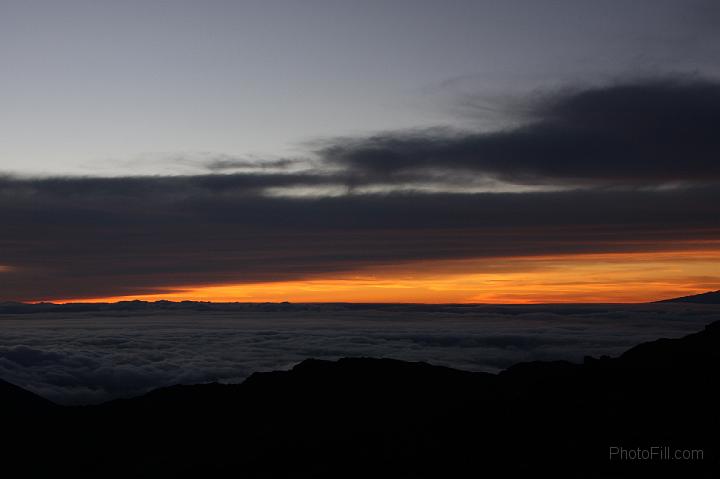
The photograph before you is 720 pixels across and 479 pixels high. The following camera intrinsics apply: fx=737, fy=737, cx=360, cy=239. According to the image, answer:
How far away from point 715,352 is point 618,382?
1885 centimetres

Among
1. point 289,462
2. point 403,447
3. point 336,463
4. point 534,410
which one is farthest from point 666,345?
point 289,462

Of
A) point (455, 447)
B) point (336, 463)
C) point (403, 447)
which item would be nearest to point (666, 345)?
point (455, 447)

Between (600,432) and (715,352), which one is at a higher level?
(715,352)

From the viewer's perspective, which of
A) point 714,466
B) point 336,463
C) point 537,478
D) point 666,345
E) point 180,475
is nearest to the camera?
point 714,466

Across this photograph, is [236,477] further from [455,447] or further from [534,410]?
[534,410]

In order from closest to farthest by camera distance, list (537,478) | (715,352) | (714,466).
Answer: (714,466)
(537,478)
(715,352)

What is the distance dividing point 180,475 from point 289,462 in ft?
104

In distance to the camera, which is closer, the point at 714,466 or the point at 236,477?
the point at 714,466

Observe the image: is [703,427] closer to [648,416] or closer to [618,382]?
[648,416]

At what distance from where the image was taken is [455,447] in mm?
138125

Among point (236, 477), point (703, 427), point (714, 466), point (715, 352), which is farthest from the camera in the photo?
point (236, 477)

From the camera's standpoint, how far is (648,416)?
110 meters

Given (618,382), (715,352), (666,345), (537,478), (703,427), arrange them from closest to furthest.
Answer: (703,427), (537,478), (715,352), (618,382), (666,345)

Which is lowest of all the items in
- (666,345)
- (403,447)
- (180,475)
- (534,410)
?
(180,475)
